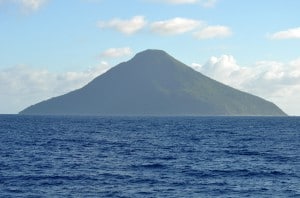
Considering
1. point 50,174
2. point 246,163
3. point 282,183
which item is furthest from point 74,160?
point 282,183

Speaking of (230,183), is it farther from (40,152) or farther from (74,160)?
(40,152)

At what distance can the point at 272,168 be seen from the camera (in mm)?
72250

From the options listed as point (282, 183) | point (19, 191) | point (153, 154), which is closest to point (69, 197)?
point (19, 191)

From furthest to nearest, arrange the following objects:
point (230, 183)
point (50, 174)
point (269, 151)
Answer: point (269, 151)
point (50, 174)
point (230, 183)

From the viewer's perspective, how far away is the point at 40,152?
3526 inches

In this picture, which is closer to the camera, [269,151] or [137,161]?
[137,161]

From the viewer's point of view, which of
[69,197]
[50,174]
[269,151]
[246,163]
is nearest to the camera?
[69,197]

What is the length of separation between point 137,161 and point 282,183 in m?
24.7

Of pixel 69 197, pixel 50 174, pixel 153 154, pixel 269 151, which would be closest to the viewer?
pixel 69 197

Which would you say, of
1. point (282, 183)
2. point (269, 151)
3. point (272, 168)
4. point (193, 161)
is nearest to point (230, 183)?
point (282, 183)

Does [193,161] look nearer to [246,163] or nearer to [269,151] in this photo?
[246,163]

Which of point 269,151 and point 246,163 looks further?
point 269,151

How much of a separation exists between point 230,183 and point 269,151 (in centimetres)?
3934

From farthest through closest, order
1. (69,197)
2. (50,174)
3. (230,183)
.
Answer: (50,174) < (230,183) < (69,197)
